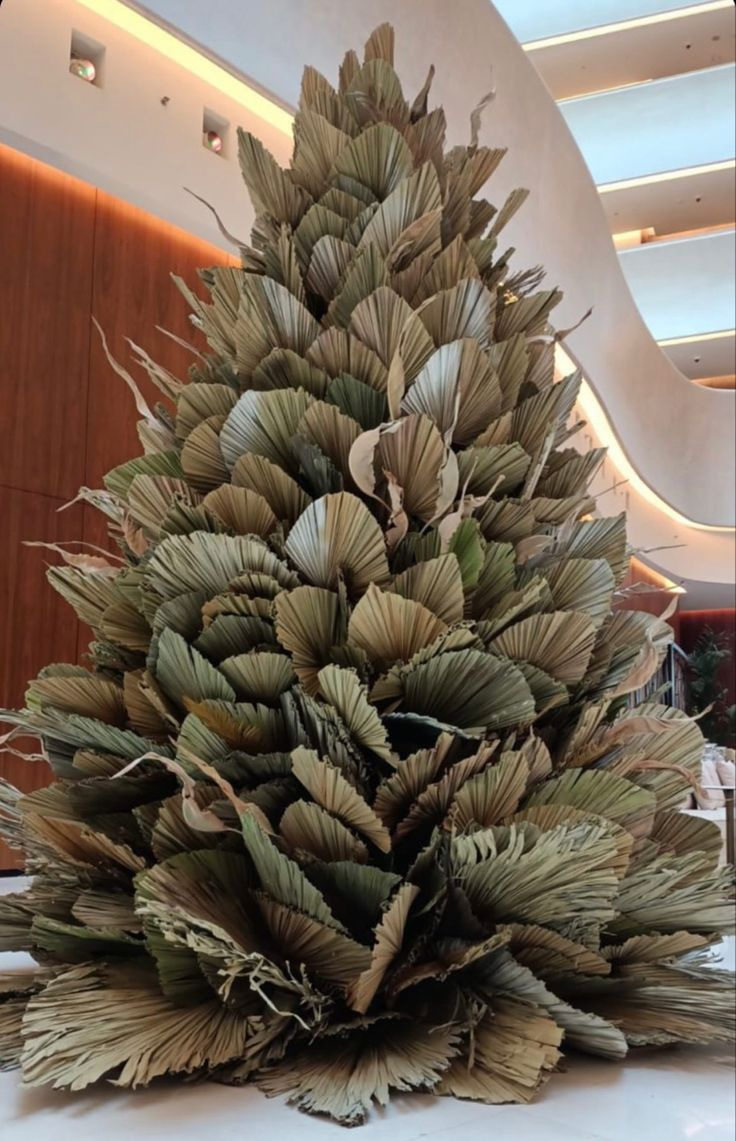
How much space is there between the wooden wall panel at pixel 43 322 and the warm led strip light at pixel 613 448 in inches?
225

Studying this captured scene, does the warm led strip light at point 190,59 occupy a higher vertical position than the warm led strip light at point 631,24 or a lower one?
lower

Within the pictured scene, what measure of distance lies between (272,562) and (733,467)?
18293 millimetres

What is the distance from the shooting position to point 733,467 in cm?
1794

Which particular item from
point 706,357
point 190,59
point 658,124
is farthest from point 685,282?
point 190,59

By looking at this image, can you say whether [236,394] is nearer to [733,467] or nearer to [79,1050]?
[79,1050]

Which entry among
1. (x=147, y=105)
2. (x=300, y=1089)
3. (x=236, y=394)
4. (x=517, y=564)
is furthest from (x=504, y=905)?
(x=147, y=105)

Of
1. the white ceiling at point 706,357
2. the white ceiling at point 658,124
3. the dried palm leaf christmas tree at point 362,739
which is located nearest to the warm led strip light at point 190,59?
the dried palm leaf christmas tree at point 362,739

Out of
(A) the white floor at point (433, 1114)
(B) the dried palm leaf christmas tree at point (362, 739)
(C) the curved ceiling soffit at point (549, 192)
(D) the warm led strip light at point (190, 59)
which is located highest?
(C) the curved ceiling soffit at point (549, 192)

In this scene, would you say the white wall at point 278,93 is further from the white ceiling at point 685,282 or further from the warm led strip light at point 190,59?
the white ceiling at point 685,282

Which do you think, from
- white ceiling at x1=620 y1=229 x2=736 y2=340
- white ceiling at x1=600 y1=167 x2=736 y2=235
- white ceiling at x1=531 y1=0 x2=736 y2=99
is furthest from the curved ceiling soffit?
white ceiling at x1=531 y1=0 x2=736 y2=99

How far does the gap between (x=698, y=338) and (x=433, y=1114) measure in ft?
65.5

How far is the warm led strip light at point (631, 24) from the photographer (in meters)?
16.7

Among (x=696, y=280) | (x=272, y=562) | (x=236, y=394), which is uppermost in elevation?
(x=696, y=280)

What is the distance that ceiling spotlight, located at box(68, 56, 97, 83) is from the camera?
5.27 metres
